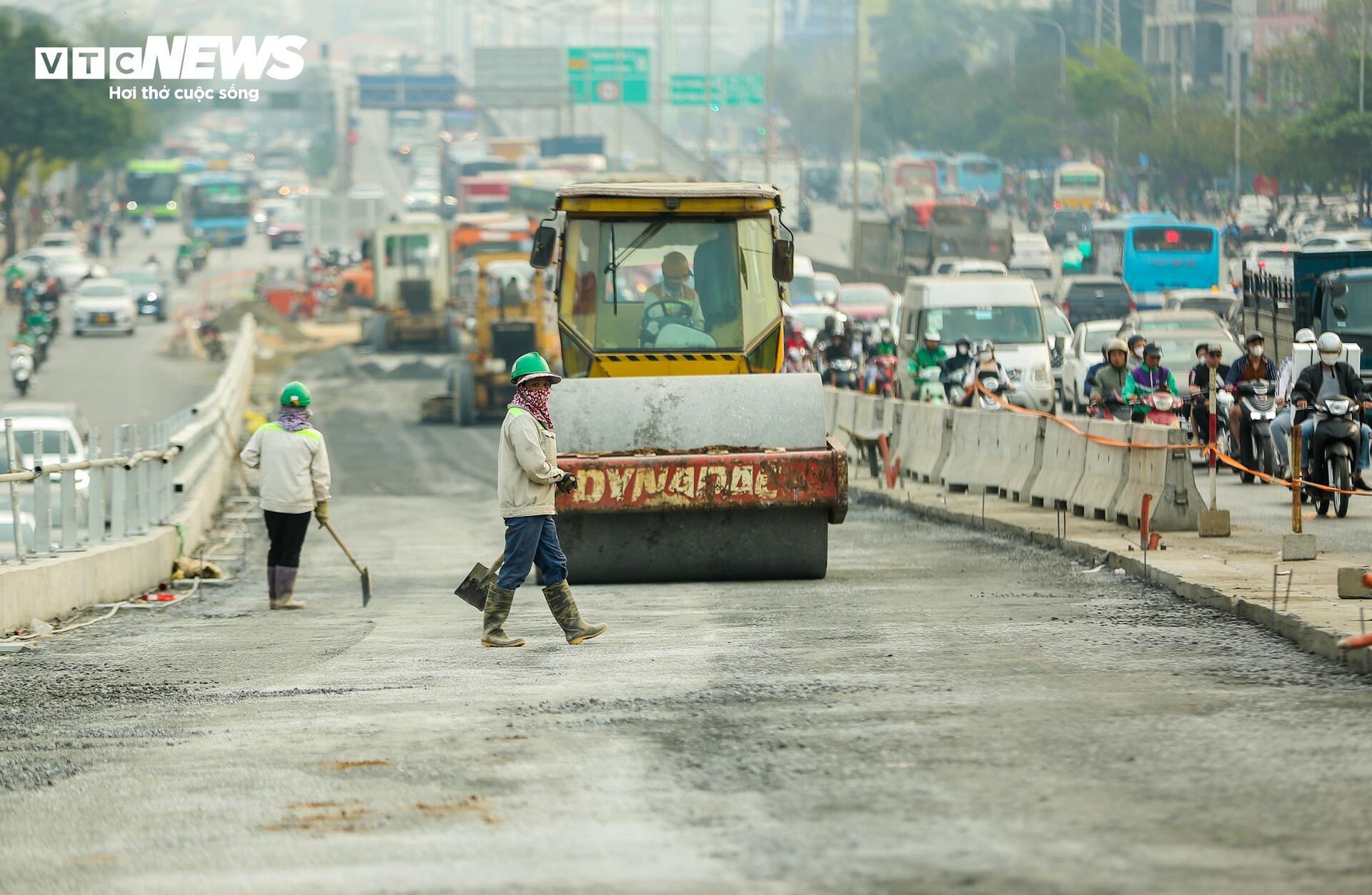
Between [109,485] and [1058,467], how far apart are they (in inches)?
350

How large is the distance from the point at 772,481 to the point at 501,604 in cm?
346

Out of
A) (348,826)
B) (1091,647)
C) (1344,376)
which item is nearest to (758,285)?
(1344,376)

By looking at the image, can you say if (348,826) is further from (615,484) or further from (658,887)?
(615,484)

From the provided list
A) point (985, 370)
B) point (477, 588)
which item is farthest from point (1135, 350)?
point (477, 588)

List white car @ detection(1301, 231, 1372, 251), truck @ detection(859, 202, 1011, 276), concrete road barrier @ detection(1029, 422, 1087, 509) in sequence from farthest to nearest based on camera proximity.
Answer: truck @ detection(859, 202, 1011, 276), white car @ detection(1301, 231, 1372, 251), concrete road barrier @ detection(1029, 422, 1087, 509)

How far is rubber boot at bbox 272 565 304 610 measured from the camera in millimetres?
16375

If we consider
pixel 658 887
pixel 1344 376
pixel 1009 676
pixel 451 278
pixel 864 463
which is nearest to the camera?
pixel 658 887

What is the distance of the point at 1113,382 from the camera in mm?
23188

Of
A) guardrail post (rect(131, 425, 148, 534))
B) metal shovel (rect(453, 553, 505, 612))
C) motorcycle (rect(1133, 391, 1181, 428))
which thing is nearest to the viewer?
metal shovel (rect(453, 553, 505, 612))

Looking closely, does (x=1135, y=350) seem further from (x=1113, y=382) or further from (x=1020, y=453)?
(x=1020, y=453)

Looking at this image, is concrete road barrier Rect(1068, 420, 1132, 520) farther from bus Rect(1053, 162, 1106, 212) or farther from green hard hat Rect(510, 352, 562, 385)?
bus Rect(1053, 162, 1106, 212)

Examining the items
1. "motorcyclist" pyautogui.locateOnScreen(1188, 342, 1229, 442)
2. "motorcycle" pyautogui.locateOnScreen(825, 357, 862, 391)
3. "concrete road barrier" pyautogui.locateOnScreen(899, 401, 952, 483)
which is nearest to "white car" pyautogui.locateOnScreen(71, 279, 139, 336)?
"motorcycle" pyautogui.locateOnScreen(825, 357, 862, 391)

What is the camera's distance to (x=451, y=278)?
196ft

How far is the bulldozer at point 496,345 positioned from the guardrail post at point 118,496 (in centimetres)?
2020
